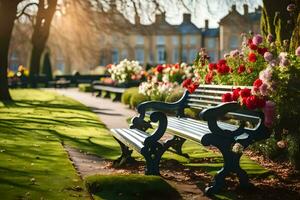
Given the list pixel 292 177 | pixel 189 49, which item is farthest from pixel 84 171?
pixel 189 49

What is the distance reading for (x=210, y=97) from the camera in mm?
7922

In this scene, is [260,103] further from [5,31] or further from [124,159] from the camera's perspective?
[5,31]

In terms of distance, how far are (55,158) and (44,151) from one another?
78cm

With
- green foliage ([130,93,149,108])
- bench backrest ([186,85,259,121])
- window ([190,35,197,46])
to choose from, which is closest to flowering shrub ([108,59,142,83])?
green foliage ([130,93,149,108])

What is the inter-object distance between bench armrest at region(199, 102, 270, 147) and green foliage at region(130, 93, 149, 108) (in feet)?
39.8

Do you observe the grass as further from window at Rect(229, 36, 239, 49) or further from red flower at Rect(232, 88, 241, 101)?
window at Rect(229, 36, 239, 49)

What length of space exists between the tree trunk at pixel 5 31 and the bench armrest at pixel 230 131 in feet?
58.8

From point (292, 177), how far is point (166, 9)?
62.3 ft

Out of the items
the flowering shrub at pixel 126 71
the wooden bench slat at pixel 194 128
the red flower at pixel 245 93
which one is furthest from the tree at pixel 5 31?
the red flower at pixel 245 93

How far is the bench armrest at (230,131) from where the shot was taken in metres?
5.50

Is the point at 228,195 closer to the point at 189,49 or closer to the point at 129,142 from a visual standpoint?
the point at 129,142

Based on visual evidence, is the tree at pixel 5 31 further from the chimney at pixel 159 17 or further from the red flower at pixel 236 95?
the red flower at pixel 236 95

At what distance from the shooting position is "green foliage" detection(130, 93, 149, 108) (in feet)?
59.6

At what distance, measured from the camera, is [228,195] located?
5.55 metres
